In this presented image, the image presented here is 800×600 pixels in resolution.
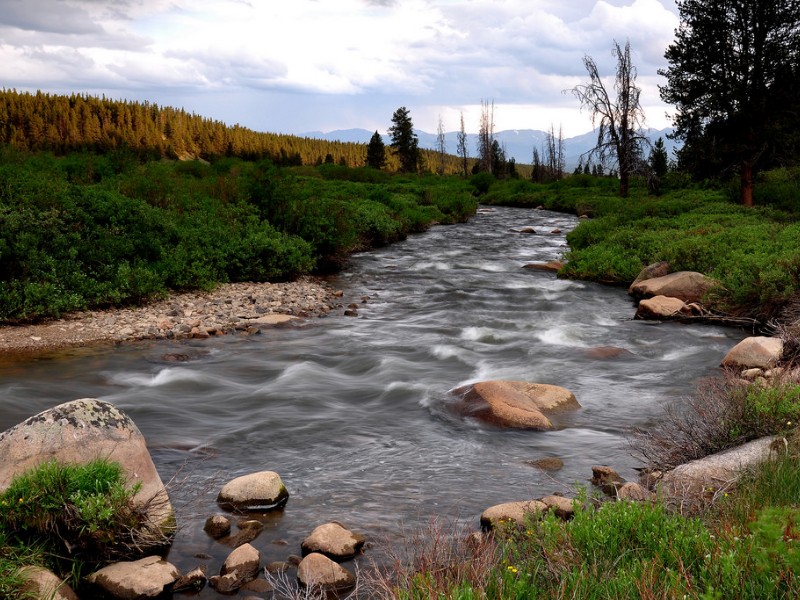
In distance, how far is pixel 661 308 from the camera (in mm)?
14445

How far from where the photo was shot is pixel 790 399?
6.27 m

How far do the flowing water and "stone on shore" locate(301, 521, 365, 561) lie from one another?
201 mm

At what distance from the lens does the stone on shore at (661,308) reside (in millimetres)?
14352

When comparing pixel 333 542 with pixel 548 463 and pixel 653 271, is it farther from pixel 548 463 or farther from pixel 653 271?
pixel 653 271

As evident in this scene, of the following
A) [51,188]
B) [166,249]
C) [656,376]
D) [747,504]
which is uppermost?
[51,188]

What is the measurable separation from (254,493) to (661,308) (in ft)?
35.5

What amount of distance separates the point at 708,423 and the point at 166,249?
12413 millimetres

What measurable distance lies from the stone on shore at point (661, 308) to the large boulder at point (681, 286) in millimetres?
510

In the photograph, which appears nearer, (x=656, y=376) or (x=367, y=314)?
(x=656, y=376)

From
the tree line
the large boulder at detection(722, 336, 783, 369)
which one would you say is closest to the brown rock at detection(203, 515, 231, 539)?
the large boulder at detection(722, 336, 783, 369)

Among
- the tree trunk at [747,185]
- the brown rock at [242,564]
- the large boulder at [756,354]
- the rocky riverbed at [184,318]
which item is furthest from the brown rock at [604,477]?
the tree trunk at [747,185]

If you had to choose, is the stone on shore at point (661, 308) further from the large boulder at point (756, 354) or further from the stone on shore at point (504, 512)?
the stone on shore at point (504, 512)

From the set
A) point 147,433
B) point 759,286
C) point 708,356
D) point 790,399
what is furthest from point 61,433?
point 759,286

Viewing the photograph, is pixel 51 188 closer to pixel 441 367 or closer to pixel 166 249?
pixel 166 249
